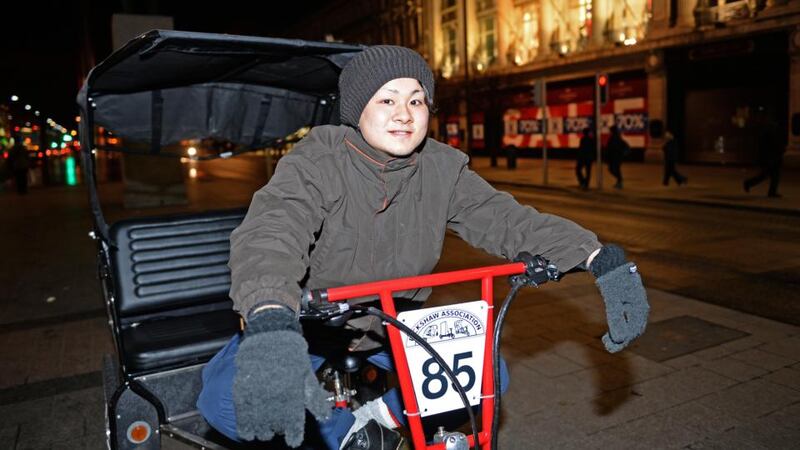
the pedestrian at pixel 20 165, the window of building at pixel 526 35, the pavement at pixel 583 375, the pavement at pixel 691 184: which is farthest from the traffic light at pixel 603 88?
the pedestrian at pixel 20 165

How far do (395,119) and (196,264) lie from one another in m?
2.47

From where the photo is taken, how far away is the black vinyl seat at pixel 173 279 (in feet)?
13.1

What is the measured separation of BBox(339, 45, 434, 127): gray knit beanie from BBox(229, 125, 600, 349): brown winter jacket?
12 centimetres

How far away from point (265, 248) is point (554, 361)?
372cm

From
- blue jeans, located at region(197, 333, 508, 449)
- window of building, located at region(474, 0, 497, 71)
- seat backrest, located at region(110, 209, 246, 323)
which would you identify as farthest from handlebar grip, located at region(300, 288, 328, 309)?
window of building, located at region(474, 0, 497, 71)

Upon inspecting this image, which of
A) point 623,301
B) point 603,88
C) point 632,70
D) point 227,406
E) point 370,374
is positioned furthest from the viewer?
point 632,70

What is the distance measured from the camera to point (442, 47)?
44156 mm

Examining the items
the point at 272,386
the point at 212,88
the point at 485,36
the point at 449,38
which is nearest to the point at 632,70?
the point at 485,36

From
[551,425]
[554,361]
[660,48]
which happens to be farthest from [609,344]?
[660,48]

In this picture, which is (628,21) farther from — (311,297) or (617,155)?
(311,297)

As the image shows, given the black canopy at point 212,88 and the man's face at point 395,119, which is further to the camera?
the black canopy at point 212,88

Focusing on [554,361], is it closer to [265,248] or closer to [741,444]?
[741,444]

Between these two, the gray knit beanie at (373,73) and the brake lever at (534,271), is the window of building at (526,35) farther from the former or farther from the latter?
the brake lever at (534,271)

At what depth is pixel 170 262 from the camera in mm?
4418
